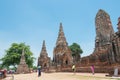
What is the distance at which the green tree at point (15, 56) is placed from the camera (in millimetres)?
44906

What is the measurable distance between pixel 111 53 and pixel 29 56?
31.1 meters

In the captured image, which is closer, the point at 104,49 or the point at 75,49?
the point at 104,49

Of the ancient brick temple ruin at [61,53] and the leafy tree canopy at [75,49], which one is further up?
the leafy tree canopy at [75,49]

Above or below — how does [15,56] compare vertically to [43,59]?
above

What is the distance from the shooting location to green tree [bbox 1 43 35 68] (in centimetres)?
4491

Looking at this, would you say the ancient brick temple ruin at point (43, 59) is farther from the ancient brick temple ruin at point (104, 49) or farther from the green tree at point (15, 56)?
the ancient brick temple ruin at point (104, 49)

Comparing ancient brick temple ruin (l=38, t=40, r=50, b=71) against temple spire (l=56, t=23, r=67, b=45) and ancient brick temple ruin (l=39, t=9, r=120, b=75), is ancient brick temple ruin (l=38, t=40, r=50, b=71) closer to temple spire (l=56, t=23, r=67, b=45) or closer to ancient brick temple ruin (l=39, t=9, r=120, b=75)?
ancient brick temple ruin (l=39, t=9, r=120, b=75)

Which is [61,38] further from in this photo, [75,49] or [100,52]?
[75,49]

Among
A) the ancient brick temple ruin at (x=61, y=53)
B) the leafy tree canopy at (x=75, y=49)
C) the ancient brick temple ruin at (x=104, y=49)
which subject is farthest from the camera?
the leafy tree canopy at (x=75, y=49)

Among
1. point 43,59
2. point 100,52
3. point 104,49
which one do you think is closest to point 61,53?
point 43,59

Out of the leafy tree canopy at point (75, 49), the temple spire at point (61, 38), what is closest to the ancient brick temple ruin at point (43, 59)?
the temple spire at point (61, 38)

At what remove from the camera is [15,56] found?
145 feet

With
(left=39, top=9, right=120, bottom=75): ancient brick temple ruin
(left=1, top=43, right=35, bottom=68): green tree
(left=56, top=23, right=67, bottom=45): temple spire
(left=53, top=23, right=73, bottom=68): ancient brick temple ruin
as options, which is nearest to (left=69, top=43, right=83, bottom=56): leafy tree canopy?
(left=1, top=43, right=35, bottom=68): green tree

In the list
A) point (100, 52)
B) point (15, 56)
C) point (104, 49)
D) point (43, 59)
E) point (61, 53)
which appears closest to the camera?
point (100, 52)
